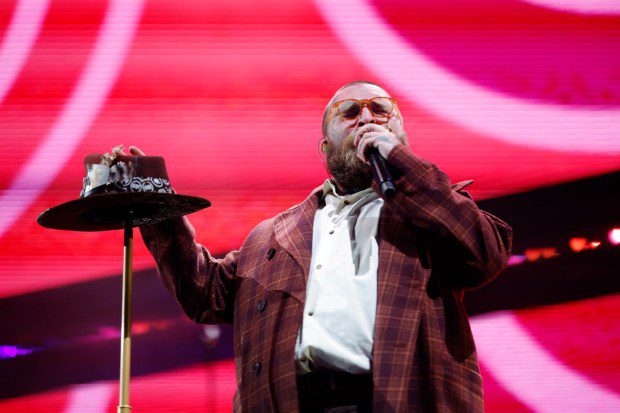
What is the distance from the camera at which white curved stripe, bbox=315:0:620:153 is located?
2584 mm

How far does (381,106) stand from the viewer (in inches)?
89.6

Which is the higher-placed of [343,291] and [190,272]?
[190,272]

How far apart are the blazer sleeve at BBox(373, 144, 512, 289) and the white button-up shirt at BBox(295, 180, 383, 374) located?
Result: 173 millimetres

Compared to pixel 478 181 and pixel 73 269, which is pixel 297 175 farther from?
pixel 73 269

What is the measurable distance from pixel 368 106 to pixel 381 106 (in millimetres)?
35

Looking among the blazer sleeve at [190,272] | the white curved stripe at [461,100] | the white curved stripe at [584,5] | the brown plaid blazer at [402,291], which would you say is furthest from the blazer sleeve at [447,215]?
the white curved stripe at [584,5]

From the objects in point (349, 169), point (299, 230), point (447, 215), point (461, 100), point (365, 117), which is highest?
point (461, 100)

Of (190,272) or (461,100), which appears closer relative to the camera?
(190,272)

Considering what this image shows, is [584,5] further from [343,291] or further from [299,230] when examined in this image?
[343,291]

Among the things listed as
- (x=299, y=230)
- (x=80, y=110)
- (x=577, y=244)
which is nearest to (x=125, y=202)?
(x=299, y=230)

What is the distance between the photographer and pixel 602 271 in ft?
8.14

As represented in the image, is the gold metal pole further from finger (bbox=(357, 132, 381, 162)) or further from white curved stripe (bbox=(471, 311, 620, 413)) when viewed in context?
white curved stripe (bbox=(471, 311, 620, 413))

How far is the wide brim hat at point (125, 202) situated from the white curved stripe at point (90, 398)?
0.61 metres

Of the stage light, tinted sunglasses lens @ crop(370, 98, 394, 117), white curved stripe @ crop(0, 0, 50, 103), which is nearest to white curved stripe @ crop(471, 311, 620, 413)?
the stage light
